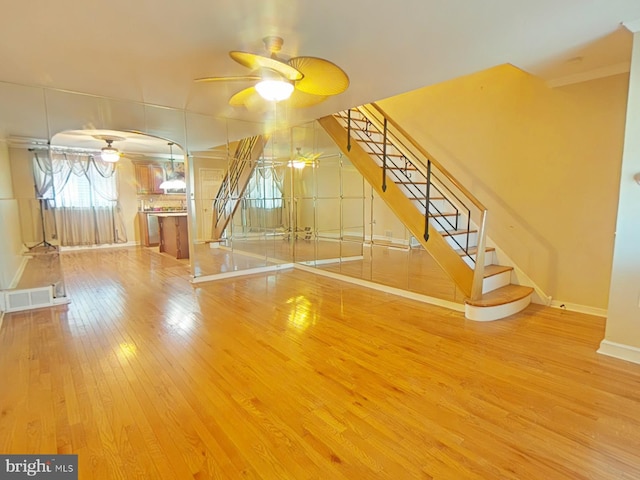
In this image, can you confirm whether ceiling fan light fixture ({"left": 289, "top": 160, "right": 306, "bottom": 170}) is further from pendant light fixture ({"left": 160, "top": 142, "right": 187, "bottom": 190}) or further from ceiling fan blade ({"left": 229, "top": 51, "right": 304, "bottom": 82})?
pendant light fixture ({"left": 160, "top": 142, "right": 187, "bottom": 190})

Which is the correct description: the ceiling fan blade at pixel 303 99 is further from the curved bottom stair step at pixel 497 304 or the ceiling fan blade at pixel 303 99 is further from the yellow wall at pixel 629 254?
the curved bottom stair step at pixel 497 304

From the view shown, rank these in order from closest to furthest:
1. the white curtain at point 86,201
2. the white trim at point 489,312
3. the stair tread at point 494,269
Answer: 1. the white trim at point 489,312
2. the stair tread at point 494,269
3. the white curtain at point 86,201

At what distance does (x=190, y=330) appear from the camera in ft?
11.1

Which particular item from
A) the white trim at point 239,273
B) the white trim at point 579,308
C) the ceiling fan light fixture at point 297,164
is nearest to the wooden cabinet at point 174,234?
the white trim at point 239,273

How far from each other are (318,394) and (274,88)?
8.07ft

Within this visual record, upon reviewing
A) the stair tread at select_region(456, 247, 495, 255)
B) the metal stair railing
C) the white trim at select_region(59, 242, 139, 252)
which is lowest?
the white trim at select_region(59, 242, 139, 252)

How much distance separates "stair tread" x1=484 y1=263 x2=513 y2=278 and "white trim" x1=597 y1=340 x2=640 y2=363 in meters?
1.34

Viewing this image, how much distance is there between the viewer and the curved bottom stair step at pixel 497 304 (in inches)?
140

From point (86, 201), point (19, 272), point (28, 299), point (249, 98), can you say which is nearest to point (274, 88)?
point (249, 98)

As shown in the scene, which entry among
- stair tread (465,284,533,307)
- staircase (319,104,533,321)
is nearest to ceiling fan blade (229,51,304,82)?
staircase (319,104,533,321)

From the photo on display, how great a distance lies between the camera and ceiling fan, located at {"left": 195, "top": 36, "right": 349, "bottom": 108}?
2512mm

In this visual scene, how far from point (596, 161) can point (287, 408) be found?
13.6ft

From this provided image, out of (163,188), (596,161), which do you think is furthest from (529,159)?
(163,188)

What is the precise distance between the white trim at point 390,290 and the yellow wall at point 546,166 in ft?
4.09
